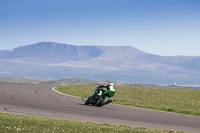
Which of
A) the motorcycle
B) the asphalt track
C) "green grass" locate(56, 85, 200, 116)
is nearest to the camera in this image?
the asphalt track

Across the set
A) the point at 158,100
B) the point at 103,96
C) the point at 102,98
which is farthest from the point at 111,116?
the point at 158,100

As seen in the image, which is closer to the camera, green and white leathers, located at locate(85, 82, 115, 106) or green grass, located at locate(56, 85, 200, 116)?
green and white leathers, located at locate(85, 82, 115, 106)

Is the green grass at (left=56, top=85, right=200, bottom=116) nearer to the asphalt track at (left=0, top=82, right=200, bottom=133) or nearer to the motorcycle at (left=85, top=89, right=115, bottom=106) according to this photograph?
the motorcycle at (left=85, top=89, right=115, bottom=106)

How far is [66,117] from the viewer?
63.2 ft

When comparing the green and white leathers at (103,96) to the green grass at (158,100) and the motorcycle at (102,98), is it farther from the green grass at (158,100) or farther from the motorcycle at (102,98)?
the green grass at (158,100)

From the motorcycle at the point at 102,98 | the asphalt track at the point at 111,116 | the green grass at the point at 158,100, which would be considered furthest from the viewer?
the green grass at the point at 158,100

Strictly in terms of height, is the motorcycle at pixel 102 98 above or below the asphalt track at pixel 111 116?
above

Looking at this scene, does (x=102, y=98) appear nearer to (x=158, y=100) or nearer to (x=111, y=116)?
(x=111, y=116)

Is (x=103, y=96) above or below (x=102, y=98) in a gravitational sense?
above

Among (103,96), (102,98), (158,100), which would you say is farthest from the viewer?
(158,100)

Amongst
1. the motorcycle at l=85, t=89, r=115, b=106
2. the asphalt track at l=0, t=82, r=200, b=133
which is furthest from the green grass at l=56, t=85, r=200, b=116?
the asphalt track at l=0, t=82, r=200, b=133

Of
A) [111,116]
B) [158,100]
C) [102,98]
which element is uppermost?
[102,98]

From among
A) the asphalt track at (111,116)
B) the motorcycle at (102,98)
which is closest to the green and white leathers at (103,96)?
the motorcycle at (102,98)

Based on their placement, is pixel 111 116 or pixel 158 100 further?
pixel 158 100
